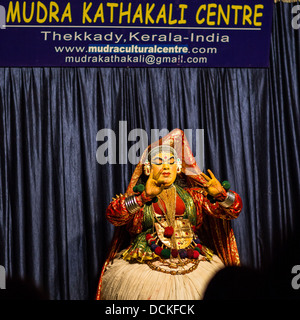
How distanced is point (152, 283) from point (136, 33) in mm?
1963

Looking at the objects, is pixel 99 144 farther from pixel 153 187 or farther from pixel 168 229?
pixel 168 229

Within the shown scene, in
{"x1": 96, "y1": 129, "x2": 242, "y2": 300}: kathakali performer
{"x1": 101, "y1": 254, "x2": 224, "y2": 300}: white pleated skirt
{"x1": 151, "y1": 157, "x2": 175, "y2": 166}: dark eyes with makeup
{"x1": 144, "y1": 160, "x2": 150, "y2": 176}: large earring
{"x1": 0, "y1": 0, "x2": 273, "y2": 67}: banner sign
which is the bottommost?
{"x1": 101, "y1": 254, "x2": 224, "y2": 300}: white pleated skirt

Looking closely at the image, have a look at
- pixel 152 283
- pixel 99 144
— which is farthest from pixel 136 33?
pixel 152 283

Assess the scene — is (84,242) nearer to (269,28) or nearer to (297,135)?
(297,135)

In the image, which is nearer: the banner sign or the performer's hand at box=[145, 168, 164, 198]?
the performer's hand at box=[145, 168, 164, 198]

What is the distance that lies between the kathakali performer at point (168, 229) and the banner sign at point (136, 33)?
0.84 meters

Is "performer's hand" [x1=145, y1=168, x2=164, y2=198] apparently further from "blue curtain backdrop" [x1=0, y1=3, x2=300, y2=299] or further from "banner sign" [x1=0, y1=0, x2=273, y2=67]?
"banner sign" [x1=0, y1=0, x2=273, y2=67]

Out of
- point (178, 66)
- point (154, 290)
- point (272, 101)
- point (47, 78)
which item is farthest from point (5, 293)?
point (272, 101)

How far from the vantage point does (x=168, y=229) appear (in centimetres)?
319

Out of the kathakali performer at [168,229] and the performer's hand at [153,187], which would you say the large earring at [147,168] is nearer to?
the kathakali performer at [168,229]

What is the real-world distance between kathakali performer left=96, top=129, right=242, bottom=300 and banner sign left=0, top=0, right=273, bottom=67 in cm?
84

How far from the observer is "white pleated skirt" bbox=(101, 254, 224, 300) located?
115 inches

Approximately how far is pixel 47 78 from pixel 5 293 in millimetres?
1732

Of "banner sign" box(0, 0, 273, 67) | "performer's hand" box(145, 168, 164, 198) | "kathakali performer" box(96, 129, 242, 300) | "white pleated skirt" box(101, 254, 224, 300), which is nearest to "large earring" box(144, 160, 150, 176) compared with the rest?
"kathakali performer" box(96, 129, 242, 300)
